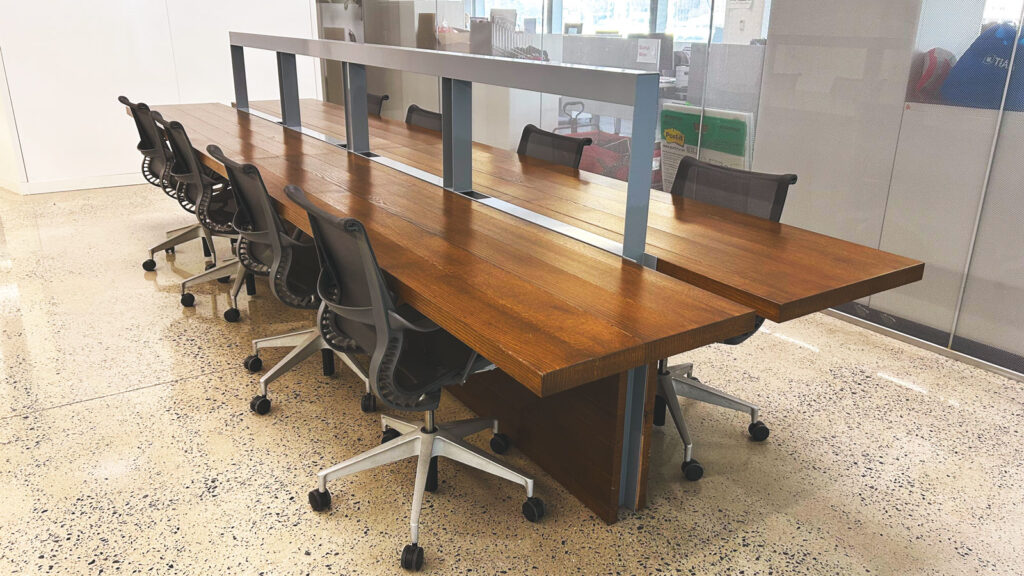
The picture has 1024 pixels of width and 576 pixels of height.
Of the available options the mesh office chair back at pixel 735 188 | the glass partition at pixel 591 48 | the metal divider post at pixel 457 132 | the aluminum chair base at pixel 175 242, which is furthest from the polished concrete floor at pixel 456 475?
the glass partition at pixel 591 48

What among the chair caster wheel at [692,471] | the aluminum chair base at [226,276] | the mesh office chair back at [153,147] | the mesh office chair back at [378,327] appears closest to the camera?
the mesh office chair back at [378,327]

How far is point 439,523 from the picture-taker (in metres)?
2.23

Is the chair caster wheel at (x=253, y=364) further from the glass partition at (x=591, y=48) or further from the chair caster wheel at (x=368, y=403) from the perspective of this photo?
the glass partition at (x=591, y=48)

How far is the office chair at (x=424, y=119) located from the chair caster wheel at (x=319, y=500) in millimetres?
2696

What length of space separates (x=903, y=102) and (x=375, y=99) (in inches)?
128

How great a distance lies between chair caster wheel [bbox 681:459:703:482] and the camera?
95.8 inches

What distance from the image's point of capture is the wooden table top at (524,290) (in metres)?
1.56

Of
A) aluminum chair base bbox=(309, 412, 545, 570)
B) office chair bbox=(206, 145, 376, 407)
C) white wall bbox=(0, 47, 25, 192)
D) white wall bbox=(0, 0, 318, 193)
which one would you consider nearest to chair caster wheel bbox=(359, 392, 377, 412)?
office chair bbox=(206, 145, 376, 407)

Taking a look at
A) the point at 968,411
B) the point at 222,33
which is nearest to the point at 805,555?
the point at 968,411

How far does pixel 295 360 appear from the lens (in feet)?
9.73

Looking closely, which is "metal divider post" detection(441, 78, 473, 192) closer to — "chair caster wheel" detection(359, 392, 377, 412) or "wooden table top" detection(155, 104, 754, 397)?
"wooden table top" detection(155, 104, 754, 397)

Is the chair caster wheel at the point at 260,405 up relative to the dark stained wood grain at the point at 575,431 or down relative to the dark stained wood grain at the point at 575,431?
down

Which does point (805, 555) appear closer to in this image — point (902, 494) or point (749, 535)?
point (749, 535)

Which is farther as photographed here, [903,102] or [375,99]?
[375,99]
